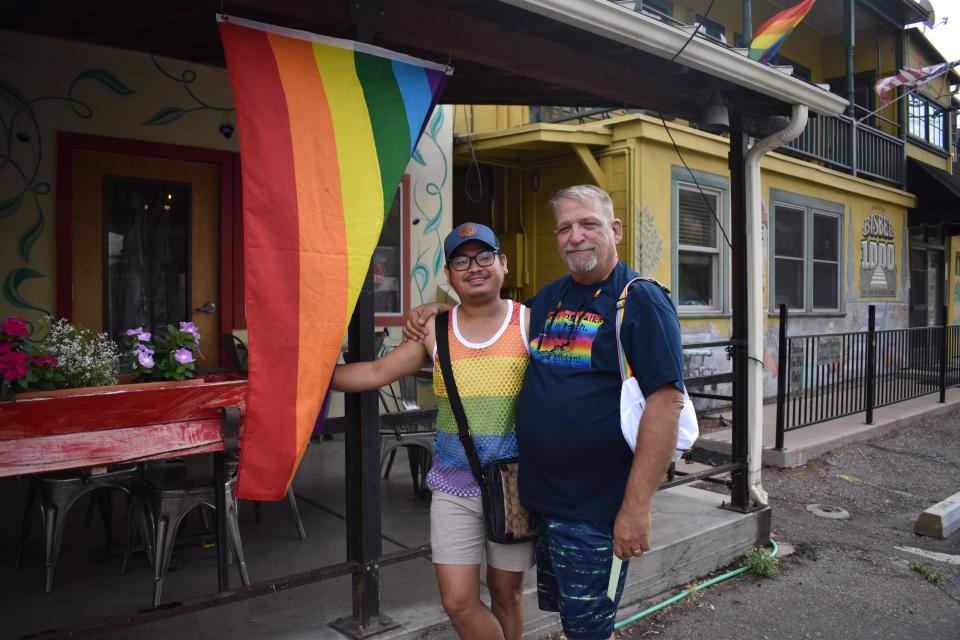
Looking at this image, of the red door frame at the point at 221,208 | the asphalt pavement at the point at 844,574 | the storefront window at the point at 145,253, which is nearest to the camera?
the asphalt pavement at the point at 844,574

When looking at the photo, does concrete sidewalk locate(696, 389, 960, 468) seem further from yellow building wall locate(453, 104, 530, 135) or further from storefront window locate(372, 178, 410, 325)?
yellow building wall locate(453, 104, 530, 135)

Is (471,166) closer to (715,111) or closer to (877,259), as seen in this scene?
(715,111)

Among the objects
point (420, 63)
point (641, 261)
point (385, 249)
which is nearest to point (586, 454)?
point (420, 63)

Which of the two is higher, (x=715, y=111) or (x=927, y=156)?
(x=927, y=156)

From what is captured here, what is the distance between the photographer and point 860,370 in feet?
29.3

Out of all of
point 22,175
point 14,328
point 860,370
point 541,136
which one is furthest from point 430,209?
point 860,370

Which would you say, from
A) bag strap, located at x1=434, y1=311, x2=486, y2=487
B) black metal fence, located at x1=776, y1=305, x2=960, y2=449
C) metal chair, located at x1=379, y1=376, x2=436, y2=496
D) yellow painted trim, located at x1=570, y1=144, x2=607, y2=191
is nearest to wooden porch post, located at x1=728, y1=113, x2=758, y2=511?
black metal fence, located at x1=776, y1=305, x2=960, y2=449

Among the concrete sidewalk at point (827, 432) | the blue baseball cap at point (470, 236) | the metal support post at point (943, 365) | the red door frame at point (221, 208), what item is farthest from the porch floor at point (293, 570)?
the metal support post at point (943, 365)

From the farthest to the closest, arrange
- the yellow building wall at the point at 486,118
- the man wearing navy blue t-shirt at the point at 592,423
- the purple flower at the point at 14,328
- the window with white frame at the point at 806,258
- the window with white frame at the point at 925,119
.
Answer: the window with white frame at the point at 925,119
the window with white frame at the point at 806,258
the yellow building wall at the point at 486,118
the purple flower at the point at 14,328
the man wearing navy blue t-shirt at the point at 592,423

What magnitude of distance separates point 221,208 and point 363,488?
391cm

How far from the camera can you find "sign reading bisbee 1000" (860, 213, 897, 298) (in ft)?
43.0

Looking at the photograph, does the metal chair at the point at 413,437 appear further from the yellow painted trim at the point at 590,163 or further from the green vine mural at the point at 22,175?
the yellow painted trim at the point at 590,163

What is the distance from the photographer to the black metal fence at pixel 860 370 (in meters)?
7.86

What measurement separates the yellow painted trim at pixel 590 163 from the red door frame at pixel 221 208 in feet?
13.9
